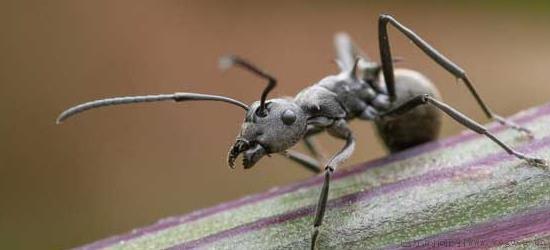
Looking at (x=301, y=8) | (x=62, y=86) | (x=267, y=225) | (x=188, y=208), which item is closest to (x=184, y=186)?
(x=188, y=208)

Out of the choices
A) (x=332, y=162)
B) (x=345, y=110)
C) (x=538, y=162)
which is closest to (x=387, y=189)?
(x=332, y=162)

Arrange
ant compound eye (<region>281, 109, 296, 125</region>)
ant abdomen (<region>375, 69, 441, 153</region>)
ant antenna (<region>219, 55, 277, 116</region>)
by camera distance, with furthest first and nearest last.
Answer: ant abdomen (<region>375, 69, 441, 153</region>), ant compound eye (<region>281, 109, 296, 125</region>), ant antenna (<region>219, 55, 277, 116</region>)

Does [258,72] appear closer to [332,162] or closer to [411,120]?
[332,162]

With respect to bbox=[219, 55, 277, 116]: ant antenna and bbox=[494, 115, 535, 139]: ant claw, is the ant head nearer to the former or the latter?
bbox=[219, 55, 277, 116]: ant antenna

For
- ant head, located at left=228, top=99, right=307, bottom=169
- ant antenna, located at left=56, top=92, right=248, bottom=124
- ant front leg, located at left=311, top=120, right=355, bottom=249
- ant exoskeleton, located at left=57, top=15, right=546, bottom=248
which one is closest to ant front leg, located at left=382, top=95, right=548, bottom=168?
ant exoskeleton, located at left=57, top=15, right=546, bottom=248

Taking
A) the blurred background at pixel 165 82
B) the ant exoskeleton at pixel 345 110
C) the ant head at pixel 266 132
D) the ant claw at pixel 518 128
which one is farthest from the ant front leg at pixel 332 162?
the blurred background at pixel 165 82

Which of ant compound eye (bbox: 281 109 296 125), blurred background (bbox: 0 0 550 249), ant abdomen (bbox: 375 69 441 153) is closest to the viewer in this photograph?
ant compound eye (bbox: 281 109 296 125)

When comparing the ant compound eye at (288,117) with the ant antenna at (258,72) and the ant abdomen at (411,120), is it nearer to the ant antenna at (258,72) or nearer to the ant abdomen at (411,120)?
the ant antenna at (258,72)
